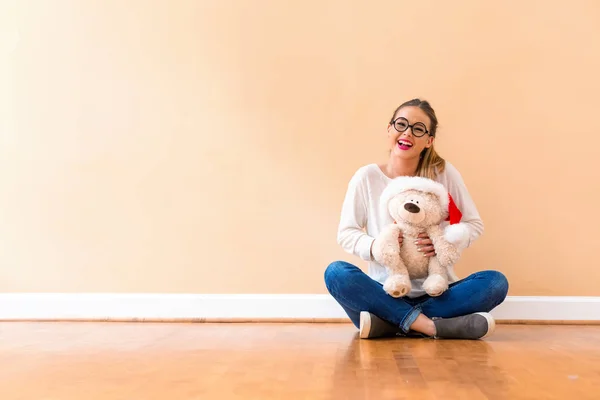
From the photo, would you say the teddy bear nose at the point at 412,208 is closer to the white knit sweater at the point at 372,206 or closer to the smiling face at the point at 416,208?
the smiling face at the point at 416,208

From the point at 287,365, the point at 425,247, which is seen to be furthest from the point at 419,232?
the point at 287,365

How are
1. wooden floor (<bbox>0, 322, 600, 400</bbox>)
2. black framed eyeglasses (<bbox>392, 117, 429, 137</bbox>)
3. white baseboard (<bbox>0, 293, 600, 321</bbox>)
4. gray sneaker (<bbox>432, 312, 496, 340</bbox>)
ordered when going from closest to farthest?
wooden floor (<bbox>0, 322, 600, 400</bbox>) → gray sneaker (<bbox>432, 312, 496, 340</bbox>) → black framed eyeglasses (<bbox>392, 117, 429, 137</bbox>) → white baseboard (<bbox>0, 293, 600, 321</bbox>)

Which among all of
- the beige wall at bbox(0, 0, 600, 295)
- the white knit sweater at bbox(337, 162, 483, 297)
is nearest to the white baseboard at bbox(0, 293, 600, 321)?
the beige wall at bbox(0, 0, 600, 295)

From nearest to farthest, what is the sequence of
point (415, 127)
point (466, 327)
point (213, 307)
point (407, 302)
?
point (466, 327) → point (407, 302) → point (415, 127) → point (213, 307)

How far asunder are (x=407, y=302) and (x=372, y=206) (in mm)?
302

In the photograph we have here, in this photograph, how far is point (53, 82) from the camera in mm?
2426

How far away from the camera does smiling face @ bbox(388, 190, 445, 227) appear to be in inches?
74.0

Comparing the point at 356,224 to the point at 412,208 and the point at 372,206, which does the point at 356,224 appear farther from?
the point at 412,208

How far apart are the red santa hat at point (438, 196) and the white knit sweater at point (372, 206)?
0.27 feet

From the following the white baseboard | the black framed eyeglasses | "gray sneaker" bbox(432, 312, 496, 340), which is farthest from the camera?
the white baseboard

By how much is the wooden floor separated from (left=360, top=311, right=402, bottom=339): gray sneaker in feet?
0.14

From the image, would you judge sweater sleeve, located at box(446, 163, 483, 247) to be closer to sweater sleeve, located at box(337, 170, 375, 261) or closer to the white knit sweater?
the white knit sweater

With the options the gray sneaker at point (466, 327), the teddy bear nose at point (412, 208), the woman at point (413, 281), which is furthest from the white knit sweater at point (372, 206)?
the gray sneaker at point (466, 327)

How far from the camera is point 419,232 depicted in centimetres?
192
